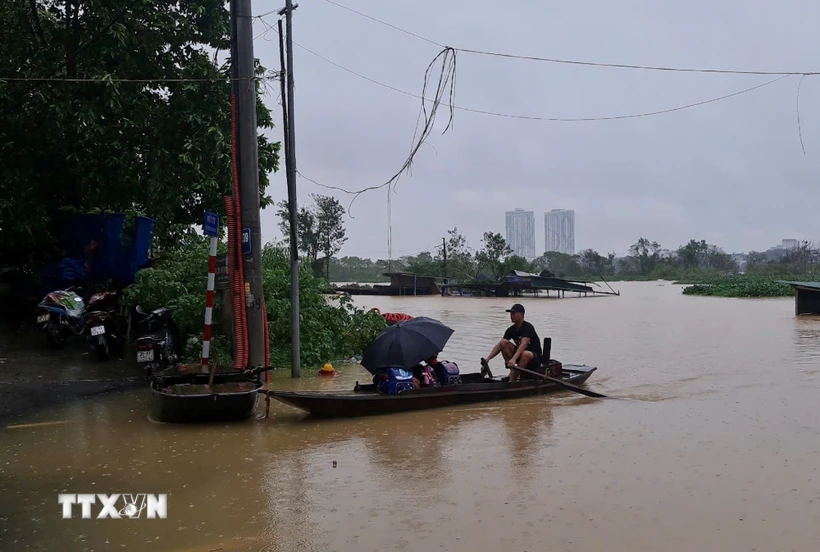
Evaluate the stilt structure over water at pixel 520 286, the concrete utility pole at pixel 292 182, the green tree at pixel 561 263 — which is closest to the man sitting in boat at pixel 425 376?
the concrete utility pole at pixel 292 182

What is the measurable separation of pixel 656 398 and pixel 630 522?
17.6 feet

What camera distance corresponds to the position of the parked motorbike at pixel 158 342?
9055 mm

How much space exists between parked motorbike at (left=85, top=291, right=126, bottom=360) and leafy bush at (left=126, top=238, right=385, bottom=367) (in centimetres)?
36

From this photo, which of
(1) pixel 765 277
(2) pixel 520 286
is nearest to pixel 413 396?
(2) pixel 520 286

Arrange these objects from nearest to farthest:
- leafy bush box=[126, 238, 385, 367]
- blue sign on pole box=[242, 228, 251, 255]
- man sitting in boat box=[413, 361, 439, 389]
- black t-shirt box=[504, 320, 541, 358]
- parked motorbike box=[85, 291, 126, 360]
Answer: man sitting in boat box=[413, 361, 439, 389]
blue sign on pole box=[242, 228, 251, 255]
black t-shirt box=[504, 320, 541, 358]
parked motorbike box=[85, 291, 126, 360]
leafy bush box=[126, 238, 385, 367]

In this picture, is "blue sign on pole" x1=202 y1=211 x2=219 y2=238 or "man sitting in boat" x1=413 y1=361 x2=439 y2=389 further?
"man sitting in boat" x1=413 y1=361 x2=439 y2=389

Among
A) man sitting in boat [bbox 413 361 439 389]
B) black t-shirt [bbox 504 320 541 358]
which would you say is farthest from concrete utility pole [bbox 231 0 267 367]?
black t-shirt [bbox 504 320 541 358]

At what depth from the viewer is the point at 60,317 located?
10.0 metres

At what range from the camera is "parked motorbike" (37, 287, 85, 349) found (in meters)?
9.97

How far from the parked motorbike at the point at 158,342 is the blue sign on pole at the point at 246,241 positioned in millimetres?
1656

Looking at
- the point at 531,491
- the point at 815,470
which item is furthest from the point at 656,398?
the point at 531,491

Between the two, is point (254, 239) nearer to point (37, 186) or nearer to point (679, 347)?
point (37, 186)

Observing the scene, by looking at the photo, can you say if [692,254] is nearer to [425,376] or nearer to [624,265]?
[624,265]

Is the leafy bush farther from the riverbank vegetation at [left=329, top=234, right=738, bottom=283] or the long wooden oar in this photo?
the riverbank vegetation at [left=329, top=234, right=738, bottom=283]
